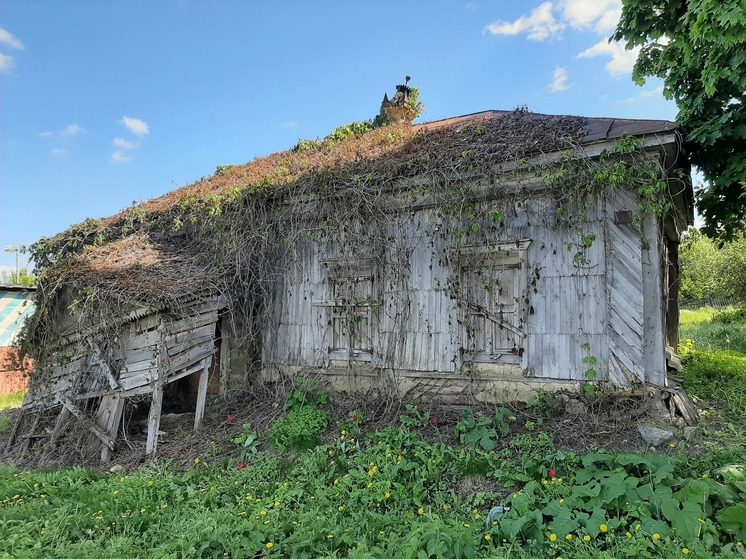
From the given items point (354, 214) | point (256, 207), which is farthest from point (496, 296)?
point (256, 207)

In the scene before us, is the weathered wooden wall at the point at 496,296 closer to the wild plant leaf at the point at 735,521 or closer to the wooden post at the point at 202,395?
the wooden post at the point at 202,395

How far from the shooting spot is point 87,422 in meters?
6.76

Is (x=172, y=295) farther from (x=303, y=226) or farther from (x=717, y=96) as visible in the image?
(x=717, y=96)

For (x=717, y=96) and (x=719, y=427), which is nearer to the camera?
(x=719, y=427)

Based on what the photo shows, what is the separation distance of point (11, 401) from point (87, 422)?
8.31 meters

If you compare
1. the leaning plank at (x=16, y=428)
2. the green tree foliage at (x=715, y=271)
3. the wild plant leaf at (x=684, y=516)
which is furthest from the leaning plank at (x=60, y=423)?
the green tree foliage at (x=715, y=271)

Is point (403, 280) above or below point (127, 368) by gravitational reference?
above

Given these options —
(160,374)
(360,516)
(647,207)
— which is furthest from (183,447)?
(647,207)

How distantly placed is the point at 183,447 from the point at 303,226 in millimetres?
4100

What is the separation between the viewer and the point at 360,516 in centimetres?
417

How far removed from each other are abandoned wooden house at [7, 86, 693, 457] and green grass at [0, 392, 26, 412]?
15.9 feet

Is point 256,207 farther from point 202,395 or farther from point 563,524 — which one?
point 563,524

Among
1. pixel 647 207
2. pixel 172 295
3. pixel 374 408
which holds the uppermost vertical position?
pixel 647 207

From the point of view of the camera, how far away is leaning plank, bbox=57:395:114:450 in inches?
257
